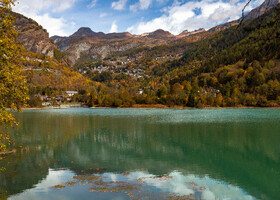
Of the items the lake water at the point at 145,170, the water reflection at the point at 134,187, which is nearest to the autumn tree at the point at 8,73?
the water reflection at the point at 134,187

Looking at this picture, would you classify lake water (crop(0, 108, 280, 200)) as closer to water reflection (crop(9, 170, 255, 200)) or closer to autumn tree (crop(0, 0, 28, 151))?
water reflection (crop(9, 170, 255, 200))

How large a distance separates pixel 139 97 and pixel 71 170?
12701cm

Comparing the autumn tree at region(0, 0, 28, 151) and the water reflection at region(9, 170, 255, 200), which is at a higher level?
the autumn tree at region(0, 0, 28, 151)

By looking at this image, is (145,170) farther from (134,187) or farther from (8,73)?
(8,73)

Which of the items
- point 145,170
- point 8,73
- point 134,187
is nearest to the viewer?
point 8,73

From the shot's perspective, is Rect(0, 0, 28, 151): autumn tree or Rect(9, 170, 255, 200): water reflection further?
Rect(9, 170, 255, 200): water reflection

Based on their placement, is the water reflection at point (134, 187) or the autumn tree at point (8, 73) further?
the water reflection at point (134, 187)

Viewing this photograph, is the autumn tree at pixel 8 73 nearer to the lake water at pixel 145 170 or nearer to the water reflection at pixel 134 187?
the water reflection at pixel 134 187

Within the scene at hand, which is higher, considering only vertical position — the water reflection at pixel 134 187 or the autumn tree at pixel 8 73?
the autumn tree at pixel 8 73

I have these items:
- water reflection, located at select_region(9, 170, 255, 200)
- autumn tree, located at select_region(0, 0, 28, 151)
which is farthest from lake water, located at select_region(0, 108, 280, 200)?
autumn tree, located at select_region(0, 0, 28, 151)

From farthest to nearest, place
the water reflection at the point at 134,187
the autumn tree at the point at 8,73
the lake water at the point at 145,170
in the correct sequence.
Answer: the lake water at the point at 145,170 → the water reflection at the point at 134,187 → the autumn tree at the point at 8,73

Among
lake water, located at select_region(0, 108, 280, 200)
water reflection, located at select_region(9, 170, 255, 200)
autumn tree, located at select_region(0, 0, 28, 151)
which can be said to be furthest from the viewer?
lake water, located at select_region(0, 108, 280, 200)

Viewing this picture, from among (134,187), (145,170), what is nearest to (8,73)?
(134,187)

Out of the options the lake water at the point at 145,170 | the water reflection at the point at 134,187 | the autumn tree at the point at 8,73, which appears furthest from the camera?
the lake water at the point at 145,170
